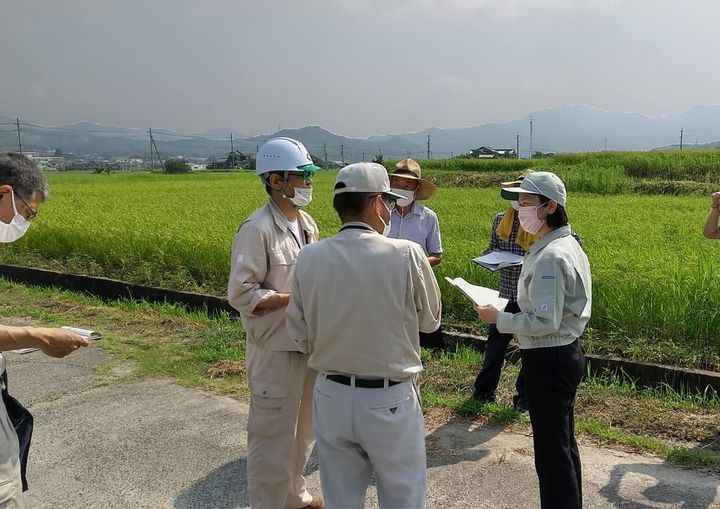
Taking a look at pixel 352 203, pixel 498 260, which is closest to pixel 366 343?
pixel 352 203

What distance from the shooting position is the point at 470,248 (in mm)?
8133

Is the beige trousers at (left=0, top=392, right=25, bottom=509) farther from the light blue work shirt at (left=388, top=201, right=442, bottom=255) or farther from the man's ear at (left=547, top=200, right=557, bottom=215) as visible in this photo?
the light blue work shirt at (left=388, top=201, right=442, bottom=255)

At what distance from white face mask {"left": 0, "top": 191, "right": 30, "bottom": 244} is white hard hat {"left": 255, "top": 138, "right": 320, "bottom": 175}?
3.60ft

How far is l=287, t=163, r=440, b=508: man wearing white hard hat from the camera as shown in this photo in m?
2.27

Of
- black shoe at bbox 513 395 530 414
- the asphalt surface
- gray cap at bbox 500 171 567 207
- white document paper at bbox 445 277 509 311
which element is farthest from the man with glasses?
black shoe at bbox 513 395 530 414

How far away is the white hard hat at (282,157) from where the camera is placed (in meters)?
3.02

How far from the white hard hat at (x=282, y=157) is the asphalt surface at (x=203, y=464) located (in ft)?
6.26

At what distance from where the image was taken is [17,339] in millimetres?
2145

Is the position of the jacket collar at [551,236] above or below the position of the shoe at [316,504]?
above

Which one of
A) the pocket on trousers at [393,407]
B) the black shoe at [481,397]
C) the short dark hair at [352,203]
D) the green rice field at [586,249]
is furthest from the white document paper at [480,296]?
the green rice field at [586,249]

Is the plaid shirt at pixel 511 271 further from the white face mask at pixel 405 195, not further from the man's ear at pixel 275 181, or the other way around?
the man's ear at pixel 275 181

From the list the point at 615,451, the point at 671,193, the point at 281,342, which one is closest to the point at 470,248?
the point at 615,451

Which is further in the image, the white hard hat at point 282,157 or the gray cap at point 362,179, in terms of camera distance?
the white hard hat at point 282,157

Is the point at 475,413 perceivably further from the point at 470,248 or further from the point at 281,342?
the point at 470,248
